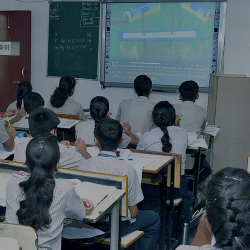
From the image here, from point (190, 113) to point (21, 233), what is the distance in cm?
262

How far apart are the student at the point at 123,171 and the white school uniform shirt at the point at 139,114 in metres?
1.48

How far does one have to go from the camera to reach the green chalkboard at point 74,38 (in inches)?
220

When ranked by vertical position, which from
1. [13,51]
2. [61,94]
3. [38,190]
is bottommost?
[38,190]

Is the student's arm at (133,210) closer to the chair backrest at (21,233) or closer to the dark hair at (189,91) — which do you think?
the chair backrest at (21,233)

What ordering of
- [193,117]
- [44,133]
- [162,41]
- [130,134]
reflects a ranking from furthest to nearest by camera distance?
[162,41] < [193,117] < [130,134] < [44,133]

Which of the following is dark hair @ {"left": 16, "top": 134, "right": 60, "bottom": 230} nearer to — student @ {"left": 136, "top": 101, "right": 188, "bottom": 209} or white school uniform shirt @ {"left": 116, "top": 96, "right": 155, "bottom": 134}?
student @ {"left": 136, "top": 101, "right": 188, "bottom": 209}

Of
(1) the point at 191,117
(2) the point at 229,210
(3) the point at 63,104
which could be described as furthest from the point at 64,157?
(3) the point at 63,104

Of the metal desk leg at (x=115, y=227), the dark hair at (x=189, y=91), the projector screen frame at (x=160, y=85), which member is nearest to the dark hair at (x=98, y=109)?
the dark hair at (x=189, y=91)

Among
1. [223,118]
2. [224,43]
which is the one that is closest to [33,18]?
[224,43]

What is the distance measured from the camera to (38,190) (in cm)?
157

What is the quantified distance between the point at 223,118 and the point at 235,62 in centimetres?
104

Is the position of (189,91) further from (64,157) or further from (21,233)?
(21,233)

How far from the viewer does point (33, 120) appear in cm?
249

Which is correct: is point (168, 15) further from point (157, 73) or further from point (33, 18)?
point (33, 18)
